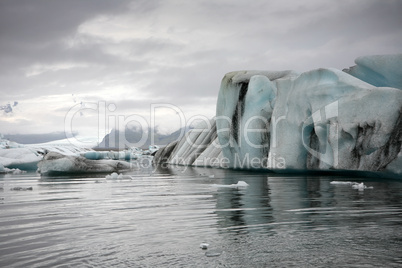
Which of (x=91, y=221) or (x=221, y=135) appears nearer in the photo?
(x=91, y=221)

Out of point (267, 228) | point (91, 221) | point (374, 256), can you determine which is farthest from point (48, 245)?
point (374, 256)

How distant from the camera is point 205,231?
20.4 feet

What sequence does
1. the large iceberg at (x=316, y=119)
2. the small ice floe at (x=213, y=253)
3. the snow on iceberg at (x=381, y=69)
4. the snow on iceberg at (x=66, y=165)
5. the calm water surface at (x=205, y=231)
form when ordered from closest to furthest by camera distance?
the calm water surface at (x=205, y=231)
the small ice floe at (x=213, y=253)
the large iceberg at (x=316, y=119)
the snow on iceberg at (x=381, y=69)
the snow on iceberg at (x=66, y=165)

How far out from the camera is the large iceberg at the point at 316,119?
14750 mm

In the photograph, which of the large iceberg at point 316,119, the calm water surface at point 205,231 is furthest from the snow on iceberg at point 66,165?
the calm water surface at point 205,231

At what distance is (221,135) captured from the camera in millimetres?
27328

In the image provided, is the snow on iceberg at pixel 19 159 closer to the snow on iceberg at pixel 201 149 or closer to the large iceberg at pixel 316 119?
the snow on iceberg at pixel 201 149

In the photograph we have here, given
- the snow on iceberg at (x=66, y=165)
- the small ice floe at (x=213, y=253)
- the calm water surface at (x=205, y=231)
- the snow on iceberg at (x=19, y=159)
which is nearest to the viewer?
the calm water surface at (x=205, y=231)

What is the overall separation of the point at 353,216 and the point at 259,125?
1685 centimetres

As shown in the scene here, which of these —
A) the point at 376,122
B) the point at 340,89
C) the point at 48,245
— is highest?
the point at 340,89

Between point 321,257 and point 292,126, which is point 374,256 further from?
point 292,126

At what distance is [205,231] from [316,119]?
1244cm

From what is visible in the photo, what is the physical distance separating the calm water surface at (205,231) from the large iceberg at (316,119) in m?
4.89

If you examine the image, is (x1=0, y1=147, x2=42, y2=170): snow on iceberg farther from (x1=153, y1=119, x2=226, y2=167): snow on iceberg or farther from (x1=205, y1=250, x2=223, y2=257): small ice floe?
(x1=205, y1=250, x2=223, y2=257): small ice floe
